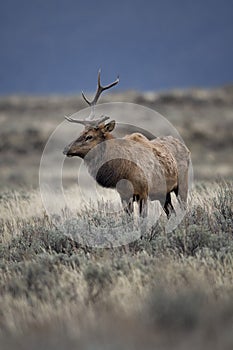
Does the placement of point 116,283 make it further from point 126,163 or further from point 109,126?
point 109,126

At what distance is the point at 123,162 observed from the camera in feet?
26.2

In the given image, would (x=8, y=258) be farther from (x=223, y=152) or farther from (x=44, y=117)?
(x=44, y=117)

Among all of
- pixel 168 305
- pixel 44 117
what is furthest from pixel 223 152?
pixel 168 305

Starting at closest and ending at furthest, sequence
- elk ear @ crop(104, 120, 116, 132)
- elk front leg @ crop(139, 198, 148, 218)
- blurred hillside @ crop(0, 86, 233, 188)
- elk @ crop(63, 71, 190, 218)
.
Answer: elk front leg @ crop(139, 198, 148, 218) < elk @ crop(63, 71, 190, 218) < elk ear @ crop(104, 120, 116, 132) < blurred hillside @ crop(0, 86, 233, 188)

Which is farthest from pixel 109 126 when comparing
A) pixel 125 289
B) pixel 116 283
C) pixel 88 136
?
pixel 125 289

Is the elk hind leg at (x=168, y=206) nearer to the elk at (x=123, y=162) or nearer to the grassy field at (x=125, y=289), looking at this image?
the elk at (x=123, y=162)

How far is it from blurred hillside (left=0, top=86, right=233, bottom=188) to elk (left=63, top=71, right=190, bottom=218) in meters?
11.9

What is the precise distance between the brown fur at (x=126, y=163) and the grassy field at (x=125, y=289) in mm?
678

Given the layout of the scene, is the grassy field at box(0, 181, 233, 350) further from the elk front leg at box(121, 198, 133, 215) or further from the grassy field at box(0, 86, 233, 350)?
the elk front leg at box(121, 198, 133, 215)

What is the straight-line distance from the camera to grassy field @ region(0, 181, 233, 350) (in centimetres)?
360

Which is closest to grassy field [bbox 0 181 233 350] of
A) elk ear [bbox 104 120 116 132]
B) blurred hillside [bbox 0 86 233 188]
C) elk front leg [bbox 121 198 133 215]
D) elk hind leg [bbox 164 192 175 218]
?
elk front leg [bbox 121 198 133 215]

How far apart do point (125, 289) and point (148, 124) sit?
28169 mm

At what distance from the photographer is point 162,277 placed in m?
4.89

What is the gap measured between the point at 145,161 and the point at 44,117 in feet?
117
